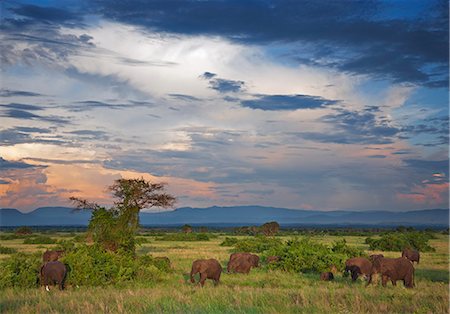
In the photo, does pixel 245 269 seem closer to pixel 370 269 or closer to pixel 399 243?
pixel 370 269

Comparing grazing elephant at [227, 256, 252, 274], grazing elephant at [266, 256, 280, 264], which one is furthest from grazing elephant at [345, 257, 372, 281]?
grazing elephant at [266, 256, 280, 264]

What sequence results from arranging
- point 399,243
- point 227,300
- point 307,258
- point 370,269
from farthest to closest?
1. point 399,243
2. point 307,258
3. point 370,269
4. point 227,300

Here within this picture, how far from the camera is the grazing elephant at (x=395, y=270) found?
71.6 feet

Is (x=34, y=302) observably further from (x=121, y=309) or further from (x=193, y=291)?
(x=193, y=291)

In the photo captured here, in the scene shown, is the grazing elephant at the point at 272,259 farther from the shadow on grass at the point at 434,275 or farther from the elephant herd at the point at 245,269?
the shadow on grass at the point at 434,275

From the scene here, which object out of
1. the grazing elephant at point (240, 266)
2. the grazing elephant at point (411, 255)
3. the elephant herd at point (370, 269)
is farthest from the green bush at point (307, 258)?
the grazing elephant at point (411, 255)

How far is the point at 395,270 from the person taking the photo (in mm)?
21891

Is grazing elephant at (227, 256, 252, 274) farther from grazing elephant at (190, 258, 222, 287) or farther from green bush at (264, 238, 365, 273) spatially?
grazing elephant at (190, 258, 222, 287)

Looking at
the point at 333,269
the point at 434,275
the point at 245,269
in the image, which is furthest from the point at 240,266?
the point at 434,275

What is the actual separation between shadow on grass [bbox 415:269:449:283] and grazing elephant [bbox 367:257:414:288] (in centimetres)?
335

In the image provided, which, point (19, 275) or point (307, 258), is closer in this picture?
point (19, 275)

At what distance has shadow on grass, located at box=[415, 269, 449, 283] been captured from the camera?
25062 mm

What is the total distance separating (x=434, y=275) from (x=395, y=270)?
20.8 feet

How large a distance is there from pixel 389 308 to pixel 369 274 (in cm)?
845
